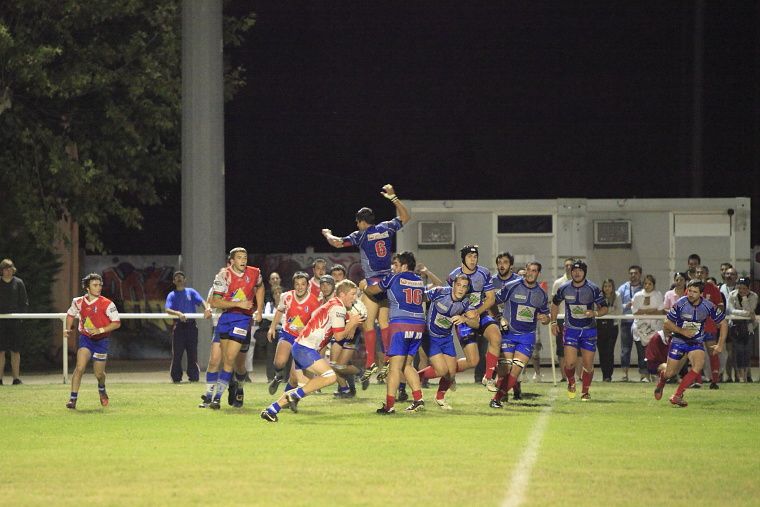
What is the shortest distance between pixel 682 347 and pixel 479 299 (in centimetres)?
274

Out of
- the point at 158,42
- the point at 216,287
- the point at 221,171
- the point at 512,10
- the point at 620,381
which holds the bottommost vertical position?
the point at 620,381

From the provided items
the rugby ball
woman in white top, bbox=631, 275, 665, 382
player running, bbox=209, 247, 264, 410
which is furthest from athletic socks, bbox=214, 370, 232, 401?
woman in white top, bbox=631, 275, 665, 382

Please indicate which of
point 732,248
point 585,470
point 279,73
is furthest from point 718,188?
point 585,470

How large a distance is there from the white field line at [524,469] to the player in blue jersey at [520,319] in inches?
72.8

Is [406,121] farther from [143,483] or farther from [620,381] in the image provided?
[143,483]

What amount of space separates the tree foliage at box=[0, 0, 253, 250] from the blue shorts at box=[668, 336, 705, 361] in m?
14.0

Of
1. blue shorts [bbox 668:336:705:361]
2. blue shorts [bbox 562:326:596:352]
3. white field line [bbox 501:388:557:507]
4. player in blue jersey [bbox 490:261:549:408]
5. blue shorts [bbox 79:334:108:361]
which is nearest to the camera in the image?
white field line [bbox 501:388:557:507]

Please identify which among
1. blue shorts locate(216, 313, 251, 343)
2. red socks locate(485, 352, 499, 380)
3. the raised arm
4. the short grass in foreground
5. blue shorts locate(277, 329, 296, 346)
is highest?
the raised arm

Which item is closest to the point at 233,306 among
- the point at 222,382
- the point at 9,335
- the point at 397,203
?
the point at 222,382

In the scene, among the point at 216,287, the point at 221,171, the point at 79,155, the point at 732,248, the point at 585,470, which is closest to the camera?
the point at 585,470

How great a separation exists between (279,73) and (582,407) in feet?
96.7

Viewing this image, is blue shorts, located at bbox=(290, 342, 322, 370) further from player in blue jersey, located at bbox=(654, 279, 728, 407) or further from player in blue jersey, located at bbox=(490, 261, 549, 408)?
player in blue jersey, located at bbox=(654, 279, 728, 407)

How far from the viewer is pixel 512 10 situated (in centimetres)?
4506

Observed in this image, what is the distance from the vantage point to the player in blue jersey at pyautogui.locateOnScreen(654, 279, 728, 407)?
17750 mm
